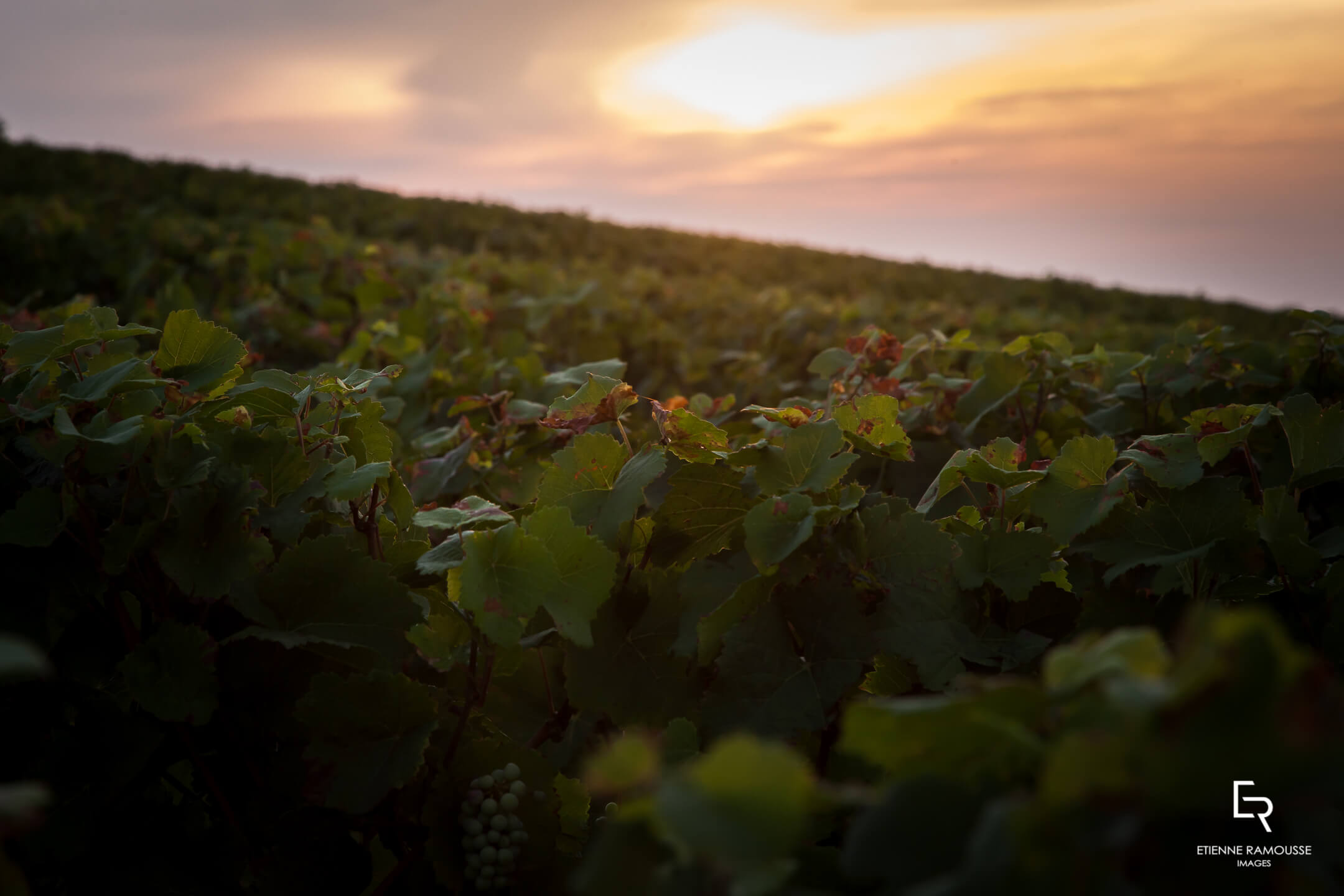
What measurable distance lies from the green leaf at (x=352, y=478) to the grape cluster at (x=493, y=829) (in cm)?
46

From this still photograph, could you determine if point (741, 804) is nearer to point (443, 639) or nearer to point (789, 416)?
point (443, 639)

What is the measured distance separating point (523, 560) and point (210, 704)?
1.53ft

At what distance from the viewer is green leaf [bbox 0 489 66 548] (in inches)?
46.7

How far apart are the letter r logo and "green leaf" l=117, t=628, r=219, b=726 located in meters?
1.17

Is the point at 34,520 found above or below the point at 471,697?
above

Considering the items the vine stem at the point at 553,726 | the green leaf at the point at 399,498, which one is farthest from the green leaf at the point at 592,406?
the vine stem at the point at 553,726

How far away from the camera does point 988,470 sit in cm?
146

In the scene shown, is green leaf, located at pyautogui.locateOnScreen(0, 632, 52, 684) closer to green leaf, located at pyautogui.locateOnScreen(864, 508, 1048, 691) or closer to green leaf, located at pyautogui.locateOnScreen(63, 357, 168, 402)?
green leaf, located at pyautogui.locateOnScreen(63, 357, 168, 402)

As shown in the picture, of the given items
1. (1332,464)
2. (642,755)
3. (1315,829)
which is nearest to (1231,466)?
(1332,464)

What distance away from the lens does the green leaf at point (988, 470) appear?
1.46 m

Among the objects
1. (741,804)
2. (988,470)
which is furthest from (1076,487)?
(741,804)

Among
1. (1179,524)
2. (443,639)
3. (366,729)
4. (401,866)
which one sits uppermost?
(1179,524)

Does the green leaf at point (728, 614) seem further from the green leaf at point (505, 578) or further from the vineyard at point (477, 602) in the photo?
the green leaf at point (505, 578)

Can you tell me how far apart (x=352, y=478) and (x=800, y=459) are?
0.68 m
